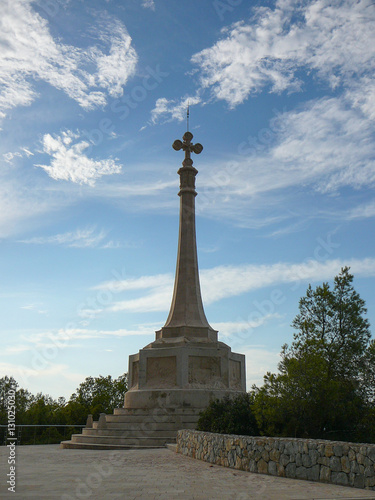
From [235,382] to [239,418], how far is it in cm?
814

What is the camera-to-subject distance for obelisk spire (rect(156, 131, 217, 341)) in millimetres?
23625

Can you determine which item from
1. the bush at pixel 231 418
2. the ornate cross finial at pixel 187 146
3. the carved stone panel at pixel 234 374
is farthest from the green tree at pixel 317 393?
the ornate cross finial at pixel 187 146

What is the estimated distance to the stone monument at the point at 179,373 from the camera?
18758mm

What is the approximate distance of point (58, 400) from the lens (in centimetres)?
5884

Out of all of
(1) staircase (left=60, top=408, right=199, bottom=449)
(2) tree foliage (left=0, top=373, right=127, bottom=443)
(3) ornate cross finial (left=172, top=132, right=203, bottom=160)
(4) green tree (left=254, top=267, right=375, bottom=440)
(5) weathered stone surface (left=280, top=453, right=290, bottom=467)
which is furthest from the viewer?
(2) tree foliage (left=0, top=373, right=127, bottom=443)

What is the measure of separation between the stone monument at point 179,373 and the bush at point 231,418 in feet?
8.73

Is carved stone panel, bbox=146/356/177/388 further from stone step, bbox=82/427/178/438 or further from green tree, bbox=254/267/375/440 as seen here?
green tree, bbox=254/267/375/440

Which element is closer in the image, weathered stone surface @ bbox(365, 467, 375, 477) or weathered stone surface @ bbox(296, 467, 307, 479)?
weathered stone surface @ bbox(365, 467, 375, 477)

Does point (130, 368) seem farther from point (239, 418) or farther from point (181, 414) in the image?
point (239, 418)

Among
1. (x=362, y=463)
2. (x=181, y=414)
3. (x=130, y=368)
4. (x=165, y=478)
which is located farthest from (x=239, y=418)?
(x=130, y=368)

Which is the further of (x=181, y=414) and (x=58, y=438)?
(x=58, y=438)

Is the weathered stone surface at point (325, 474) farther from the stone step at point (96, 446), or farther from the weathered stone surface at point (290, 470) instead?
the stone step at point (96, 446)

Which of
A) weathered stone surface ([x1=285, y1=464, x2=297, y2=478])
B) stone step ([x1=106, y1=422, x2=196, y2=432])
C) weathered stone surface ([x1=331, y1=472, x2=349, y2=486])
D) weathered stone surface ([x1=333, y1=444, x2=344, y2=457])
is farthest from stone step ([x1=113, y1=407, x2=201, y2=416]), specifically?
weathered stone surface ([x1=333, y1=444, x2=344, y2=457])

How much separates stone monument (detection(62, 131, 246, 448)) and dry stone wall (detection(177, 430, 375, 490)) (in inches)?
274
